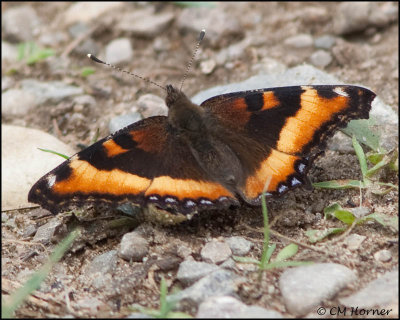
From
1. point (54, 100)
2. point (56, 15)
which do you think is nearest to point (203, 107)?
point (54, 100)

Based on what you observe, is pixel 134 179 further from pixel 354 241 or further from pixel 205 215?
pixel 354 241

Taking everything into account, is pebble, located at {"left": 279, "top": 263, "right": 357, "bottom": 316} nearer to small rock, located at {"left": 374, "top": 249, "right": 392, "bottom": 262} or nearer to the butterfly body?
small rock, located at {"left": 374, "top": 249, "right": 392, "bottom": 262}

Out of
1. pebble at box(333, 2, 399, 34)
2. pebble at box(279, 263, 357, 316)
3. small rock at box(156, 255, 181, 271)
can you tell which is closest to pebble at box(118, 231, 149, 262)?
small rock at box(156, 255, 181, 271)

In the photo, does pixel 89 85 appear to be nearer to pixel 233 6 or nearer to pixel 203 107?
pixel 233 6

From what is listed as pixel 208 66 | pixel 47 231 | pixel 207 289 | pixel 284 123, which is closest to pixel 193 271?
pixel 207 289

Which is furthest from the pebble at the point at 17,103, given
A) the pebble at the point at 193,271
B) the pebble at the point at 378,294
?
the pebble at the point at 378,294
